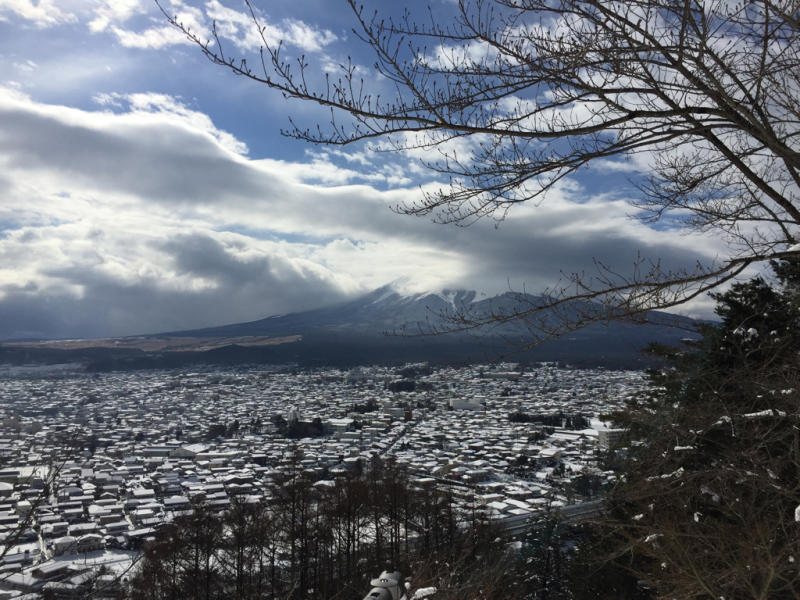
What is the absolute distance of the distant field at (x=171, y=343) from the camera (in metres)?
81.9

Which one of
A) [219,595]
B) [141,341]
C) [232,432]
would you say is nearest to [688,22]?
Result: [219,595]

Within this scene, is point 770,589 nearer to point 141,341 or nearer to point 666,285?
point 666,285

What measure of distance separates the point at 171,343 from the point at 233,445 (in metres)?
77.5

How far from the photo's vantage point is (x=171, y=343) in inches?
3757

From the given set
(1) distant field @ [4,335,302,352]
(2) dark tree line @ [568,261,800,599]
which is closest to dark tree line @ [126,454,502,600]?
(2) dark tree line @ [568,261,800,599]

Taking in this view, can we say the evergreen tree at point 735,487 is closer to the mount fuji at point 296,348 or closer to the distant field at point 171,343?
the mount fuji at point 296,348

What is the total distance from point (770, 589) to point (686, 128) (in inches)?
98.6

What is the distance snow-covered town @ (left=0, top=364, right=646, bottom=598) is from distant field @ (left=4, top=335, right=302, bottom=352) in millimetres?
22228

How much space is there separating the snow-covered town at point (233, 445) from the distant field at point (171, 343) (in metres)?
22.2

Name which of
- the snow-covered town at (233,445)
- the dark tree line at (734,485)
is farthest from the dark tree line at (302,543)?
the dark tree line at (734,485)

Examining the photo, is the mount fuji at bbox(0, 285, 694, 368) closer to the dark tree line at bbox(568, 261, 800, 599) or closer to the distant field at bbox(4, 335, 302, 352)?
the distant field at bbox(4, 335, 302, 352)

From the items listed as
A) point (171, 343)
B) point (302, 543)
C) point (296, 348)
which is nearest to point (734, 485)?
point (302, 543)

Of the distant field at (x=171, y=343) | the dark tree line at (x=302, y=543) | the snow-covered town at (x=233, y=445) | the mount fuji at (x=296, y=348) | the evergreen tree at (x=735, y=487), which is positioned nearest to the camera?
the evergreen tree at (x=735, y=487)

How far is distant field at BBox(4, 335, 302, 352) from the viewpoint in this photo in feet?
269
